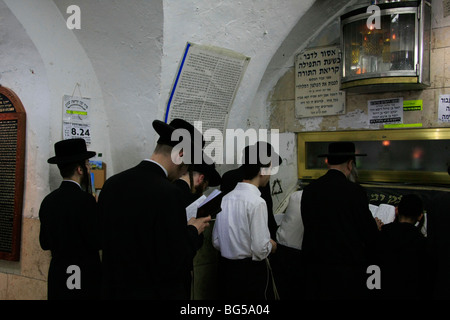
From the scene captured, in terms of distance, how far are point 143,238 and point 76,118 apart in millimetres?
2123

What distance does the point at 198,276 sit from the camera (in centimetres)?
387

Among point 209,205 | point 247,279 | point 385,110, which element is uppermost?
point 385,110

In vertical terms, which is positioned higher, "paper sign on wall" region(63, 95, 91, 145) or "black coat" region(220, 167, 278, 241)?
"paper sign on wall" region(63, 95, 91, 145)

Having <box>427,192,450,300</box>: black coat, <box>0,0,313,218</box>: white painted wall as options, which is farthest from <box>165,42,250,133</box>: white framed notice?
<box>427,192,450,300</box>: black coat

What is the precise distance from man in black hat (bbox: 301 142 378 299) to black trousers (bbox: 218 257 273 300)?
356 millimetres

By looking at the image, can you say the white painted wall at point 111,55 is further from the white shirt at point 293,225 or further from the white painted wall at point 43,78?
the white shirt at point 293,225

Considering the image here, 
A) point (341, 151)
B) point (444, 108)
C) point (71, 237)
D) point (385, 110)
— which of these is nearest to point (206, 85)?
point (341, 151)

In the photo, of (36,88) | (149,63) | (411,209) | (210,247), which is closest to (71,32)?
(36,88)

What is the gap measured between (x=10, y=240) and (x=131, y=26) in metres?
2.35

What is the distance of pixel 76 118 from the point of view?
3830mm

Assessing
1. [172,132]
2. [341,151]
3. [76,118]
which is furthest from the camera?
[76,118]

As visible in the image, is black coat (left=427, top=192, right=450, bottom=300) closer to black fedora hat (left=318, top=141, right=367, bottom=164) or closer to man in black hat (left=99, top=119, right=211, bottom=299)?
black fedora hat (left=318, top=141, right=367, bottom=164)

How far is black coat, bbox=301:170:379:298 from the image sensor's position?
9.80ft
